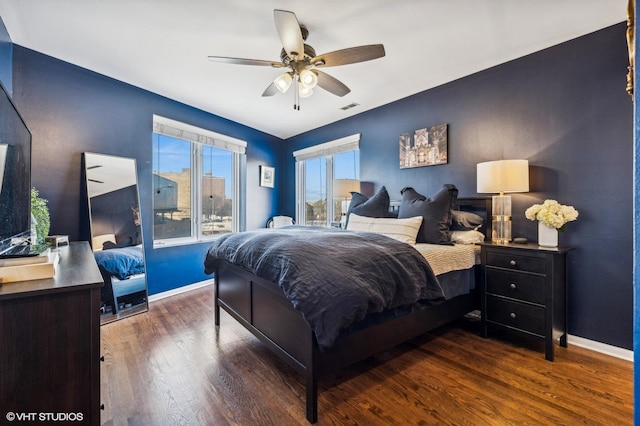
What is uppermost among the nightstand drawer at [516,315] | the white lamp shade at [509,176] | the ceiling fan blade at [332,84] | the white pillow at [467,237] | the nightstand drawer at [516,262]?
the ceiling fan blade at [332,84]

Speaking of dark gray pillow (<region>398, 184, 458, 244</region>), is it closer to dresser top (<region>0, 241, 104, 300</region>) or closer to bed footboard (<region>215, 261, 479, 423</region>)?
bed footboard (<region>215, 261, 479, 423</region>)

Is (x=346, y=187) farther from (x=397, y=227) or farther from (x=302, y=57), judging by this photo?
(x=302, y=57)

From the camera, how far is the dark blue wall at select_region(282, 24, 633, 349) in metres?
2.22

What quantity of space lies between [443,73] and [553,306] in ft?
7.93

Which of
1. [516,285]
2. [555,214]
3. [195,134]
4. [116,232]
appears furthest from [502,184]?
[116,232]

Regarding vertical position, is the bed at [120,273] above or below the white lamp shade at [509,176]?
below

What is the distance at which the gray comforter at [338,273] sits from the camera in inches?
60.1

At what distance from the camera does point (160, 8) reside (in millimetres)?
2068

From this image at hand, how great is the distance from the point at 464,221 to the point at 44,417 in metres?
3.16

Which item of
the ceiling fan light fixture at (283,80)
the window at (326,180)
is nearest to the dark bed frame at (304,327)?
the ceiling fan light fixture at (283,80)

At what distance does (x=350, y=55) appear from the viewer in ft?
6.93

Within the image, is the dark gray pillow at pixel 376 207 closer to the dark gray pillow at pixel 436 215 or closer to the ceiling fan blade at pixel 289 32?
the dark gray pillow at pixel 436 215

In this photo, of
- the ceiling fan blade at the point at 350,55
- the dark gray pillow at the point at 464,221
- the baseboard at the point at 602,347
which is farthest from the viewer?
the dark gray pillow at the point at 464,221

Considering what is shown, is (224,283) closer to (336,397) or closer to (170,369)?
(170,369)
